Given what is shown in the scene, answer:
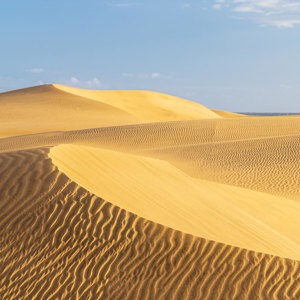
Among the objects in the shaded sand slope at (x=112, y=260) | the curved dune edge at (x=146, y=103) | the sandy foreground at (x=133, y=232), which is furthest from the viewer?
the curved dune edge at (x=146, y=103)

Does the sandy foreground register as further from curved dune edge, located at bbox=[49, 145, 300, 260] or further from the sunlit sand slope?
the sunlit sand slope

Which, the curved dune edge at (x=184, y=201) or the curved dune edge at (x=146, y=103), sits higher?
the curved dune edge at (x=184, y=201)

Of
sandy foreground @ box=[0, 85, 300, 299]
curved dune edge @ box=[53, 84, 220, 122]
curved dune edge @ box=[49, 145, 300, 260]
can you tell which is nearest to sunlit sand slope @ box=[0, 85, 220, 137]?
curved dune edge @ box=[53, 84, 220, 122]

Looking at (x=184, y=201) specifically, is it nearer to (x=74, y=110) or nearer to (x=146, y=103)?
(x=74, y=110)

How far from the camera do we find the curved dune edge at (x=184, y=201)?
880cm

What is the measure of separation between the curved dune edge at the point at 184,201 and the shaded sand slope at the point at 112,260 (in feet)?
1.84

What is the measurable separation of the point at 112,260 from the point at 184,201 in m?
3.55

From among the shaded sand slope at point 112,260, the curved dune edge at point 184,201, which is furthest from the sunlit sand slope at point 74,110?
the shaded sand slope at point 112,260

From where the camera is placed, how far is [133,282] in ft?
22.4

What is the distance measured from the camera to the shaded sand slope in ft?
21.9

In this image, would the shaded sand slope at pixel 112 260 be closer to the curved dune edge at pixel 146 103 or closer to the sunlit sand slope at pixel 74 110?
the sunlit sand slope at pixel 74 110

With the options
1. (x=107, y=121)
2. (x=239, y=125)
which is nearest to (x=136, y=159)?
(x=239, y=125)

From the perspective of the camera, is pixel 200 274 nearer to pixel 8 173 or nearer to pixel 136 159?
pixel 8 173

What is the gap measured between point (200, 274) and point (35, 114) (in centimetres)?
3877
